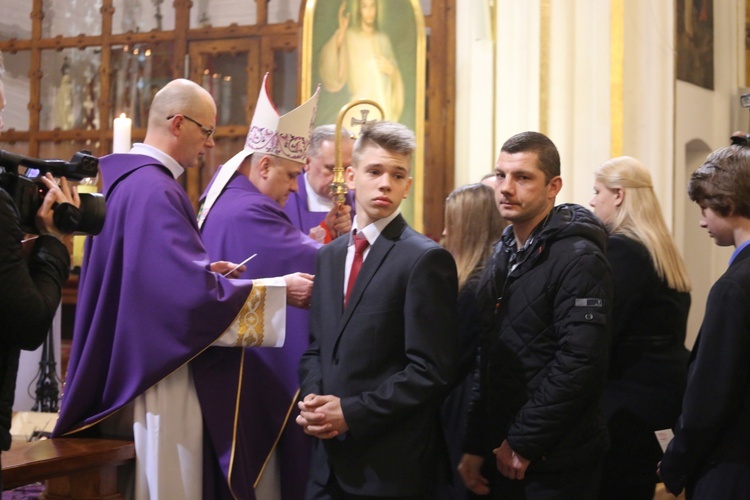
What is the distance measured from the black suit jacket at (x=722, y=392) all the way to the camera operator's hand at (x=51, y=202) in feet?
5.51

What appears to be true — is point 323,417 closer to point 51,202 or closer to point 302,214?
point 51,202

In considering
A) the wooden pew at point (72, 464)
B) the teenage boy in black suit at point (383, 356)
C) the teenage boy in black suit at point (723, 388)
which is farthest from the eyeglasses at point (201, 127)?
the teenage boy in black suit at point (723, 388)

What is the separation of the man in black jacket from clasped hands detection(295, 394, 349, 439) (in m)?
0.50

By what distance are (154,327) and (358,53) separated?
3.98 m

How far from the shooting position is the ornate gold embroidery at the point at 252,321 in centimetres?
310

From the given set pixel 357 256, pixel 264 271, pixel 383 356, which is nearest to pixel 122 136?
pixel 264 271

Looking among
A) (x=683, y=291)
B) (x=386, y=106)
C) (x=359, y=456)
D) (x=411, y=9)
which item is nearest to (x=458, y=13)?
(x=411, y=9)

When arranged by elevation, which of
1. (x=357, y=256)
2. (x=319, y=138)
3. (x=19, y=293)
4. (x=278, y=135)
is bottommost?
(x=19, y=293)

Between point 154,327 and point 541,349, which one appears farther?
point 154,327

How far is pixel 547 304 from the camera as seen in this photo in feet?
9.05

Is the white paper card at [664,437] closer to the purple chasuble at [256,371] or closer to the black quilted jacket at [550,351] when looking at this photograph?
the black quilted jacket at [550,351]

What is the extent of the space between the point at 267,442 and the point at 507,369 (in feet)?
3.25

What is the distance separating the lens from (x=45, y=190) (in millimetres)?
2352

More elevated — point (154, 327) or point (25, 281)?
point (25, 281)
